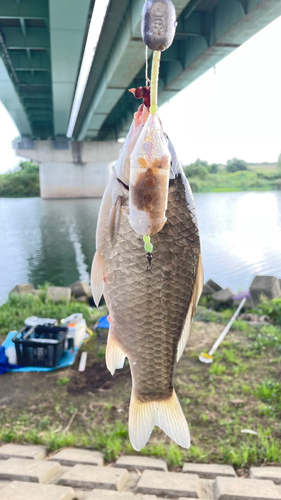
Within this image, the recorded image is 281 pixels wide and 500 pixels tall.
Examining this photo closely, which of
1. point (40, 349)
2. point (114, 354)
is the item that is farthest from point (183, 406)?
point (114, 354)

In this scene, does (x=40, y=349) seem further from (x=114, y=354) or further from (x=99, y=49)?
(x=99, y=49)

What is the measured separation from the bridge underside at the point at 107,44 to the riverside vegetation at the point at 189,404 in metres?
4.84

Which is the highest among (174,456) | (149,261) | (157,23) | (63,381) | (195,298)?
(157,23)

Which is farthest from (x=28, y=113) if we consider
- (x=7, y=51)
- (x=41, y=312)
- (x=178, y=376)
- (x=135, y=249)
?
(x=135, y=249)

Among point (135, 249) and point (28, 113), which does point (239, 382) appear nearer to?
point (135, 249)

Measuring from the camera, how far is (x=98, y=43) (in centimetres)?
773

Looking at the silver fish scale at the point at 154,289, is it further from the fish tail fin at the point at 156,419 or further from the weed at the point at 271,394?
the weed at the point at 271,394

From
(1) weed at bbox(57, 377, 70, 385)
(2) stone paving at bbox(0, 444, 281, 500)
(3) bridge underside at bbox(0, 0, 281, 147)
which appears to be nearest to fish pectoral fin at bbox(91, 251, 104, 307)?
(2) stone paving at bbox(0, 444, 281, 500)

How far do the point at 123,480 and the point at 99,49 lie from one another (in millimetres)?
7896

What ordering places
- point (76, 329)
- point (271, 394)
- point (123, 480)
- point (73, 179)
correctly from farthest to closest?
point (73, 179), point (76, 329), point (271, 394), point (123, 480)

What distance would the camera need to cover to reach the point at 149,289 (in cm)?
106

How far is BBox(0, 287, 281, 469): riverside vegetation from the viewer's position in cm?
372

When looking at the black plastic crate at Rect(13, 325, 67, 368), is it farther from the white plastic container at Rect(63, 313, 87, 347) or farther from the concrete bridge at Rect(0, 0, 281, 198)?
the concrete bridge at Rect(0, 0, 281, 198)

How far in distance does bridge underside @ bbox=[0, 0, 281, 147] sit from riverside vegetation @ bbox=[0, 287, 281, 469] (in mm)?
4841
